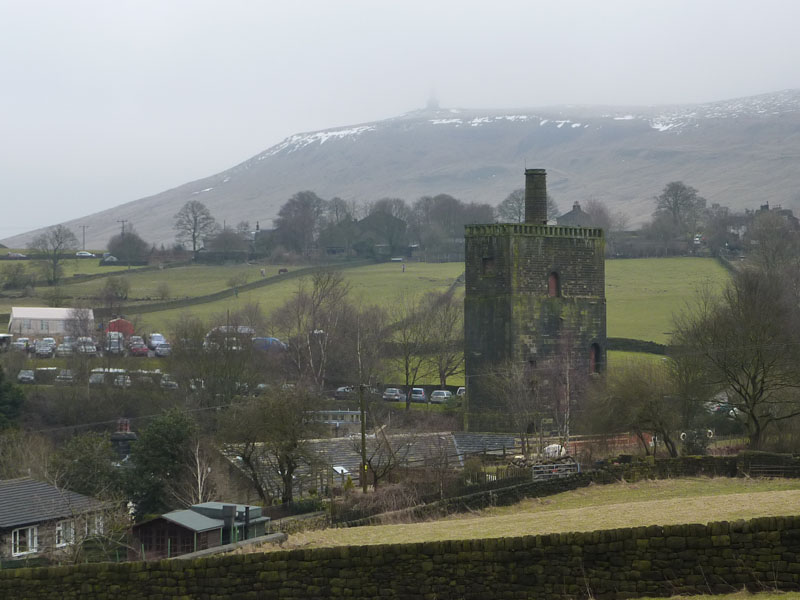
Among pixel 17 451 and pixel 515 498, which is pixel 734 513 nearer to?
pixel 515 498

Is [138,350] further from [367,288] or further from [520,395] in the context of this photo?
[520,395]

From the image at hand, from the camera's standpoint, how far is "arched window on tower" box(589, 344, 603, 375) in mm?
56056

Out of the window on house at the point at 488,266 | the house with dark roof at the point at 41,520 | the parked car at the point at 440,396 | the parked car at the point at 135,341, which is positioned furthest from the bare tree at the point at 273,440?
the parked car at the point at 135,341

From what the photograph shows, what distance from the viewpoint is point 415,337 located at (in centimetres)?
7575

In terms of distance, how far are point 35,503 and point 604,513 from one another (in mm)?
17609

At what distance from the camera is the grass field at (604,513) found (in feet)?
66.3

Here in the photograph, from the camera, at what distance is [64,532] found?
3153 cm

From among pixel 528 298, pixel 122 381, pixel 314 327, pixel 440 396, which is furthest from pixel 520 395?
pixel 314 327

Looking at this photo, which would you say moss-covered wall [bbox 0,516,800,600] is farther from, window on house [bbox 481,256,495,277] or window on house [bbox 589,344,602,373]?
window on house [bbox 589,344,602,373]

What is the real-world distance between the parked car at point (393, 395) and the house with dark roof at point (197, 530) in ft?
118

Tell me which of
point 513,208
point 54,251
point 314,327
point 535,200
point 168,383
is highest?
point 513,208

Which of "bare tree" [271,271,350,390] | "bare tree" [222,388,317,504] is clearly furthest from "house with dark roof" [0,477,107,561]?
"bare tree" [271,271,350,390]

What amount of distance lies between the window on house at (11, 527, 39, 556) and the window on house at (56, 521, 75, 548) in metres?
0.57

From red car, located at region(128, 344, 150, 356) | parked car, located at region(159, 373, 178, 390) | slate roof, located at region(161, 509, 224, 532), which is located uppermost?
slate roof, located at region(161, 509, 224, 532)
